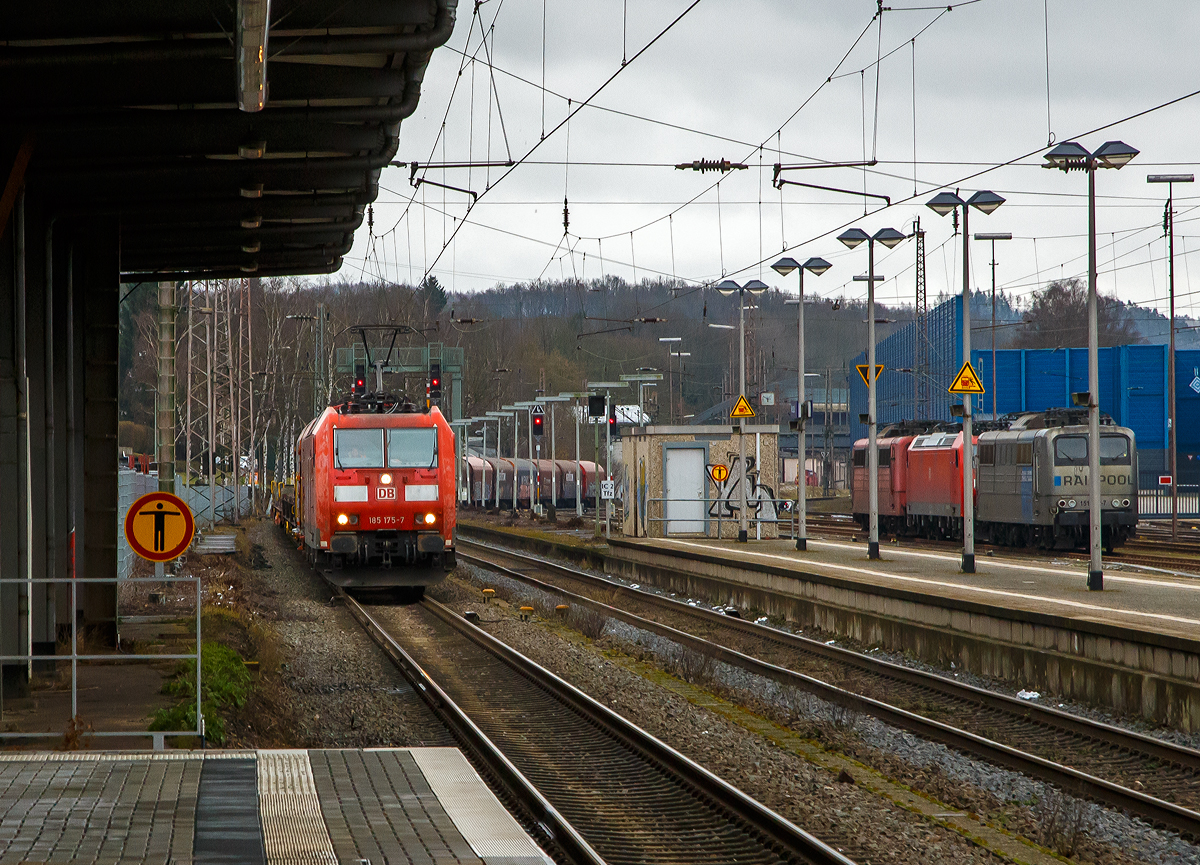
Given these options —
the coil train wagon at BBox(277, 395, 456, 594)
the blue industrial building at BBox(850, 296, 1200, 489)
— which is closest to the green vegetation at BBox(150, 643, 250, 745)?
the coil train wagon at BBox(277, 395, 456, 594)

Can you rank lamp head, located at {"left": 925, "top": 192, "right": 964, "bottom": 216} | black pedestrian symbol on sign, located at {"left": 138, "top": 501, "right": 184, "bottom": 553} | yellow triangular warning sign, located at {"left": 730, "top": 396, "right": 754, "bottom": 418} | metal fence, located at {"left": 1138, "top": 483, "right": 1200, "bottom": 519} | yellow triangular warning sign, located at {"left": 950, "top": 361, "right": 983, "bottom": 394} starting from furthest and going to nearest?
1. metal fence, located at {"left": 1138, "top": 483, "right": 1200, "bottom": 519}
2. yellow triangular warning sign, located at {"left": 730, "top": 396, "right": 754, "bottom": 418}
3. yellow triangular warning sign, located at {"left": 950, "top": 361, "right": 983, "bottom": 394}
4. lamp head, located at {"left": 925, "top": 192, "right": 964, "bottom": 216}
5. black pedestrian symbol on sign, located at {"left": 138, "top": 501, "right": 184, "bottom": 553}

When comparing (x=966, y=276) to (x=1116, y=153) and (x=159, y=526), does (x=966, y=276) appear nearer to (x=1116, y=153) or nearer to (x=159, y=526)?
(x=1116, y=153)

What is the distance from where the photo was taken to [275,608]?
22953mm

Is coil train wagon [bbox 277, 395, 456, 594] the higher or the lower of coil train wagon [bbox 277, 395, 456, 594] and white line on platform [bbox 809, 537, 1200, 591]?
the higher

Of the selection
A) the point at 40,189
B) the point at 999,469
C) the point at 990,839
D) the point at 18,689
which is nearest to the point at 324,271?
the point at 40,189

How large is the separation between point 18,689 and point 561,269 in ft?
81.1

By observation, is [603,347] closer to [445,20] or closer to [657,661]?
[657,661]

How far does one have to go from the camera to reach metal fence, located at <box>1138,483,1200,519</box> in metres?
53.2

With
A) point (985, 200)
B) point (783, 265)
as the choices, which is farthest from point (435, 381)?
point (985, 200)

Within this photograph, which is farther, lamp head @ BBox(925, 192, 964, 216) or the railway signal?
the railway signal

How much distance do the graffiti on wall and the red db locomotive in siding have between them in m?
11.4

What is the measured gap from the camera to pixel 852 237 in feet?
76.9

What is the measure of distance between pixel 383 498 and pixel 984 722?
12948mm

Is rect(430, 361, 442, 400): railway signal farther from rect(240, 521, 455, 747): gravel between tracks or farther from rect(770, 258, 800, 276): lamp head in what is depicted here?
rect(770, 258, 800, 276): lamp head
